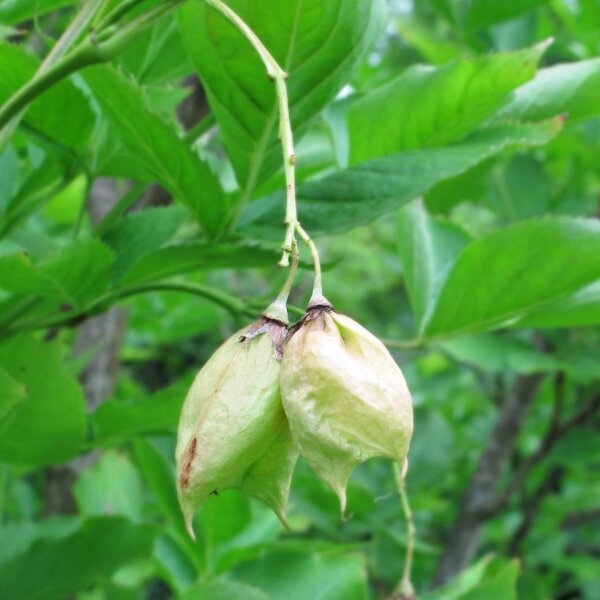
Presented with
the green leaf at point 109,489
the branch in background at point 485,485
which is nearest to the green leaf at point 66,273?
the green leaf at point 109,489

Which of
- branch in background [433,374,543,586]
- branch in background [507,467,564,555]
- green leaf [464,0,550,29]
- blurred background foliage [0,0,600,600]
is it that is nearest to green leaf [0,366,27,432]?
blurred background foliage [0,0,600,600]

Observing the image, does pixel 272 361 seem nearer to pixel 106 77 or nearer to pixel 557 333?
pixel 106 77

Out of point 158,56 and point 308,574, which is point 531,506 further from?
point 158,56

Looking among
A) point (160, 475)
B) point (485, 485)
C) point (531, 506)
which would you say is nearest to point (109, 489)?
point (160, 475)

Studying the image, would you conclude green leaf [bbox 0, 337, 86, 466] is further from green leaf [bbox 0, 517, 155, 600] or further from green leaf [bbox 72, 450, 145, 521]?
green leaf [bbox 72, 450, 145, 521]

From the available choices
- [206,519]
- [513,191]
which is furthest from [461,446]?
[206,519]

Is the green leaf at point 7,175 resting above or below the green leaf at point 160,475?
above

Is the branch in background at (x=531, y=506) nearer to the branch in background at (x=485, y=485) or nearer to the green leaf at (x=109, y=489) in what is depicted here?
the branch in background at (x=485, y=485)
